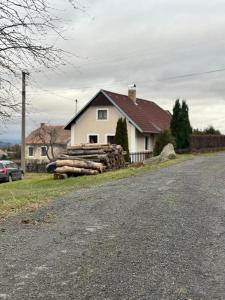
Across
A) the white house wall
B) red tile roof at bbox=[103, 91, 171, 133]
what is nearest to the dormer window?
the white house wall

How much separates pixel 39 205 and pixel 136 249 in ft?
15.4

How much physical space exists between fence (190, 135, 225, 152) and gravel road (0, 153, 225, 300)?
29036 millimetres

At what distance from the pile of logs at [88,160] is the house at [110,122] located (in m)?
17.8

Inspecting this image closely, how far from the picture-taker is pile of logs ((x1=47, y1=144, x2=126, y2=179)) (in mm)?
22547

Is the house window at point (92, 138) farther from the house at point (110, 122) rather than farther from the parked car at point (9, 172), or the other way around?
the parked car at point (9, 172)

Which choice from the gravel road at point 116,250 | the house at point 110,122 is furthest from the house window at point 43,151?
the gravel road at point 116,250

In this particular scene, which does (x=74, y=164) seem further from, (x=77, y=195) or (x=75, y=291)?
(x=75, y=291)

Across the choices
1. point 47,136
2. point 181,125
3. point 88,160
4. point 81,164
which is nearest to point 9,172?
point 88,160

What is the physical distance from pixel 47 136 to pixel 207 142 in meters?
39.2

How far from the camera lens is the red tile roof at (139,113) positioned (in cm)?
4406

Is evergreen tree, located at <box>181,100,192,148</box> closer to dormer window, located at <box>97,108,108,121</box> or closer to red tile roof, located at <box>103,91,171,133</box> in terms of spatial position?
red tile roof, located at <box>103,91,171,133</box>

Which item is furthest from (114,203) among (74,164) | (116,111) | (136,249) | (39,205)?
(116,111)

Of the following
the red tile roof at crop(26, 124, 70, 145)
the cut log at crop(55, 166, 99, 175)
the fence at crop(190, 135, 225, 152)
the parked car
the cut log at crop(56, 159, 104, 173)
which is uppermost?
the red tile roof at crop(26, 124, 70, 145)

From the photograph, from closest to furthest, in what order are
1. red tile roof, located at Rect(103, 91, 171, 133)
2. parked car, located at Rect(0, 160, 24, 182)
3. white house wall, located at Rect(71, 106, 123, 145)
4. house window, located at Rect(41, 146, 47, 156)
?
1. parked car, located at Rect(0, 160, 24, 182)
2. red tile roof, located at Rect(103, 91, 171, 133)
3. white house wall, located at Rect(71, 106, 123, 145)
4. house window, located at Rect(41, 146, 47, 156)
